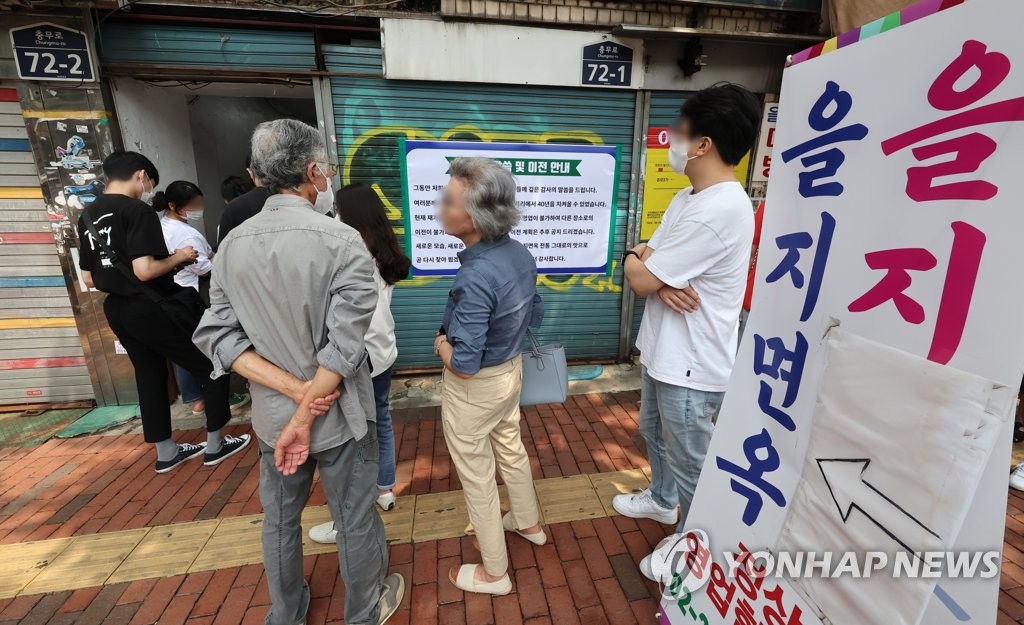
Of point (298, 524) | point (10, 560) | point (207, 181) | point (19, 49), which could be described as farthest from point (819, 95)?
point (207, 181)

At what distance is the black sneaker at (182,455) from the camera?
3.25 m

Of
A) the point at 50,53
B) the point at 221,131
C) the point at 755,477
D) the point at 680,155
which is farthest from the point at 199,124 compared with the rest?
the point at 755,477

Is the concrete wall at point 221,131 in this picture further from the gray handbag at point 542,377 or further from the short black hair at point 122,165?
the gray handbag at point 542,377

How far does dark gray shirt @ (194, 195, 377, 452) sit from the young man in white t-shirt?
1.17 meters

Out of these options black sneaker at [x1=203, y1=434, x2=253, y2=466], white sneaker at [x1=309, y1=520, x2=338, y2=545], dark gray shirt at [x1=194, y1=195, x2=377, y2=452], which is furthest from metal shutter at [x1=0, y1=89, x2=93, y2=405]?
dark gray shirt at [x1=194, y1=195, x2=377, y2=452]

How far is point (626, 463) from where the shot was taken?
3.26m

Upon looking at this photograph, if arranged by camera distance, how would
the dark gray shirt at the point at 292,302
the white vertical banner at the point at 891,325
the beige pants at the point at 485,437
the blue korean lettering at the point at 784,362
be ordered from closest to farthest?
the white vertical banner at the point at 891,325 → the blue korean lettering at the point at 784,362 → the dark gray shirt at the point at 292,302 → the beige pants at the point at 485,437

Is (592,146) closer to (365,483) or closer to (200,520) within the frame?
(365,483)

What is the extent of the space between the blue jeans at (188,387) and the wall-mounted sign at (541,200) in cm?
220

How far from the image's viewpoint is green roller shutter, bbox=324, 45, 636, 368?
4000 mm

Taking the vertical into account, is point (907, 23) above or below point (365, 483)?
above

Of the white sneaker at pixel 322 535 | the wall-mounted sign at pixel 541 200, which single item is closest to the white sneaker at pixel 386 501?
the white sneaker at pixel 322 535

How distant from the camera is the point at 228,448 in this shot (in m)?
3.44

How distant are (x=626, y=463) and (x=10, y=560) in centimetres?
370
